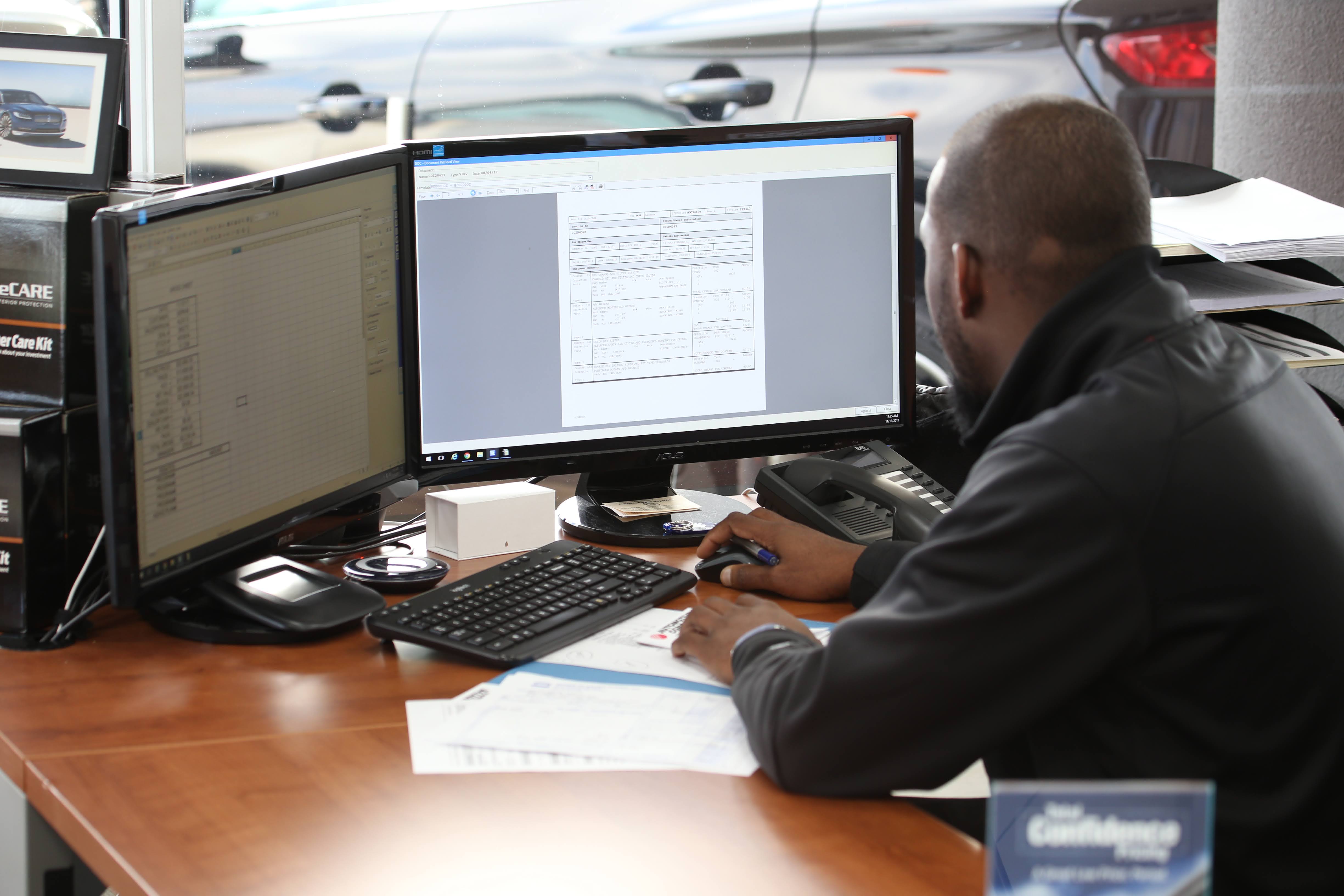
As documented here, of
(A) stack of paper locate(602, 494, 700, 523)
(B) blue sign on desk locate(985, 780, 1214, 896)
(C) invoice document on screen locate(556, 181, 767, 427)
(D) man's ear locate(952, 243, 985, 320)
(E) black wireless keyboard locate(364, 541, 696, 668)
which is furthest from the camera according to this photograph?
(A) stack of paper locate(602, 494, 700, 523)

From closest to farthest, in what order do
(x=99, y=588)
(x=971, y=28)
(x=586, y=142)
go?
(x=99, y=588), (x=586, y=142), (x=971, y=28)

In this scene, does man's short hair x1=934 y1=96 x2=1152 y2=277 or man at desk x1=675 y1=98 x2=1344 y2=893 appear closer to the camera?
man at desk x1=675 y1=98 x2=1344 y2=893

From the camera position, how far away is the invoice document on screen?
153 centimetres

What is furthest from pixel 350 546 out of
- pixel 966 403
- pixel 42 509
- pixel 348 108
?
pixel 348 108

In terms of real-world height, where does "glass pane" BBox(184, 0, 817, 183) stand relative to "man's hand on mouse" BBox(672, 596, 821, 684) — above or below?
above

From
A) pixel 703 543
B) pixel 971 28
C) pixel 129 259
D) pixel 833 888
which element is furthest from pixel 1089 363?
pixel 971 28

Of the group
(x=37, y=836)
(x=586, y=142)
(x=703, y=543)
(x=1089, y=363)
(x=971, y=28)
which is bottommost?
(x=37, y=836)

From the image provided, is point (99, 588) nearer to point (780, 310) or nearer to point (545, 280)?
point (545, 280)

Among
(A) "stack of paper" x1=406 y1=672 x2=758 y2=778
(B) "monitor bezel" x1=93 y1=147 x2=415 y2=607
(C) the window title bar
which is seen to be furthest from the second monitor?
(A) "stack of paper" x1=406 y1=672 x2=758 y2=778

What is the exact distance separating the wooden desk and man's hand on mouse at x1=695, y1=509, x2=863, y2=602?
40 cm

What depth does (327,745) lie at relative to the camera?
3.42 feet

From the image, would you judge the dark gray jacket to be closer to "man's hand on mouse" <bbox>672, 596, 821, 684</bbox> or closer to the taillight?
"man's hand on mouse" <bbox>672, 596, 821, 684</bbox>

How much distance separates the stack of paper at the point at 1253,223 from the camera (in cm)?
166

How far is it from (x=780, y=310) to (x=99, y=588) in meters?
0.86
